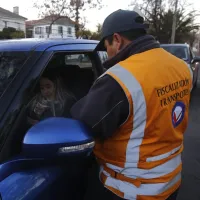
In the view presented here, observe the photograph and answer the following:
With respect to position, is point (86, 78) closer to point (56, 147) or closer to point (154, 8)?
point (56, 147)

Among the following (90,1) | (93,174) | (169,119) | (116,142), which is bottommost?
(93,174)

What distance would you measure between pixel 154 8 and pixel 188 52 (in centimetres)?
2645

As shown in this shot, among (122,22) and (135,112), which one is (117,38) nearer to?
(122,22)

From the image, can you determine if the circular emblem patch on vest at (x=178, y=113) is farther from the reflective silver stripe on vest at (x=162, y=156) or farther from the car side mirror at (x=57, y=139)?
the car side mirror at (x=57, y=139)

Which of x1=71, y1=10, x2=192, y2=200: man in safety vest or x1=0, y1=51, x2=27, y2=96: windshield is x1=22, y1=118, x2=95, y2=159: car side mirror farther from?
x1=0, y1=51, x2=27, y2=96: windshield

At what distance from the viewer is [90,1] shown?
2384cm

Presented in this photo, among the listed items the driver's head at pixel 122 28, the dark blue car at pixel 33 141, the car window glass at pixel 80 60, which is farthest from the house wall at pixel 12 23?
the driver's head at pixel 122 28

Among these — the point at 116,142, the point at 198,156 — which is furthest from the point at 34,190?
the point at 198,156

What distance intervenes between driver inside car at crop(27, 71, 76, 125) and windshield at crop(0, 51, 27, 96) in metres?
0.20

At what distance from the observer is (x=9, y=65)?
1828mm

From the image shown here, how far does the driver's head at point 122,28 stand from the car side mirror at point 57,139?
492 mm

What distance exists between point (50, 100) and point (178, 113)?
1017mm

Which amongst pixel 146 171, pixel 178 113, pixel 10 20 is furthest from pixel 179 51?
pixel 10 20

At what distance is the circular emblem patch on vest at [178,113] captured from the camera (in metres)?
1.59
